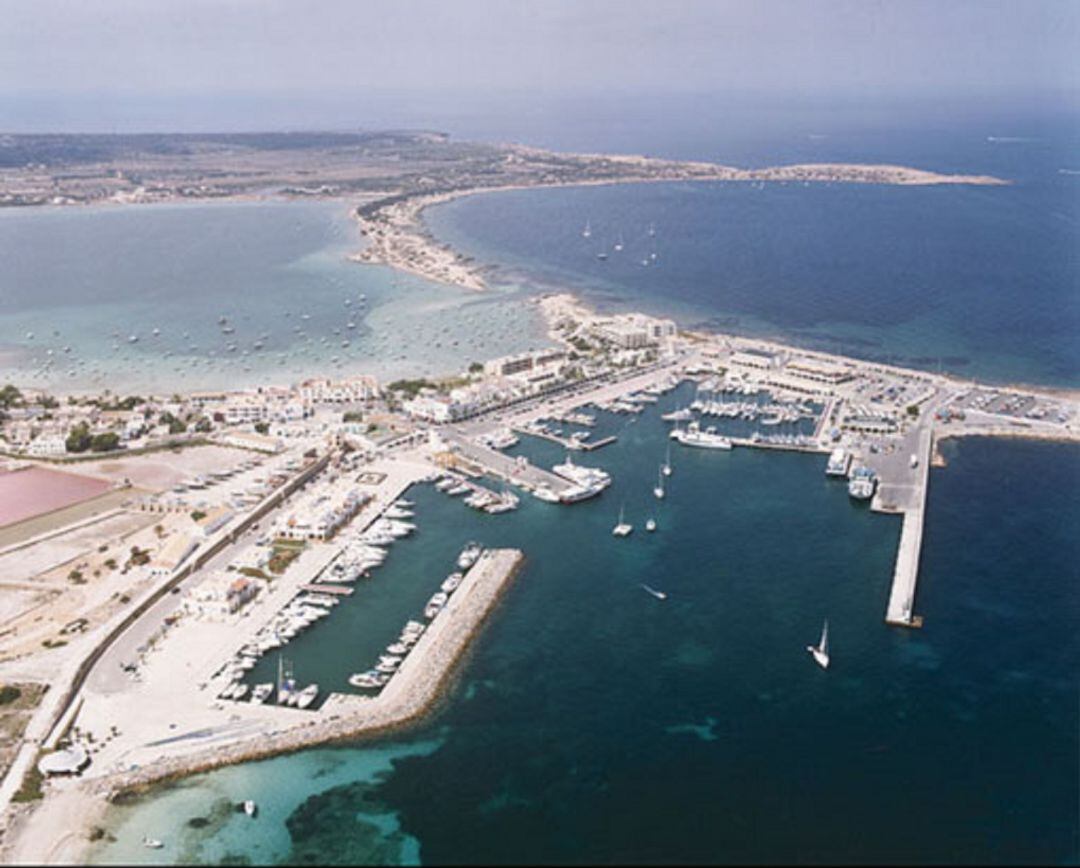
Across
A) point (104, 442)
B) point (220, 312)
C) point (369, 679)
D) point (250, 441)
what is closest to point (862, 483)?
point (369, 679)

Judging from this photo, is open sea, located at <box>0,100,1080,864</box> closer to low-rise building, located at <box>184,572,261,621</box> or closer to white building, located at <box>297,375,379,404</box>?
low-rise building, located at <box>184,572,261,621</box>

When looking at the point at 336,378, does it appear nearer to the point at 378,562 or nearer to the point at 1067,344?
the point at 378,562

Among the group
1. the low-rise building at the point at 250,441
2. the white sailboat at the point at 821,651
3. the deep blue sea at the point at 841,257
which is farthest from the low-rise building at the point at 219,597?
the deep blue sea at the point at 841,257

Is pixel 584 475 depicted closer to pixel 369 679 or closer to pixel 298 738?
pixel 369 679

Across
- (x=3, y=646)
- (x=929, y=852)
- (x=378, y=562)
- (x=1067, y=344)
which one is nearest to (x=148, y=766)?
(x=3, y=646)

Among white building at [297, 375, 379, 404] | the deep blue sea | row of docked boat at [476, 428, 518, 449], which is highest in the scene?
the deep blue sea

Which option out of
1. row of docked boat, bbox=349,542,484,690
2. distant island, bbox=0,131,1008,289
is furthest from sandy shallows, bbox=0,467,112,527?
distant island, bbox=0,131,1008,289
